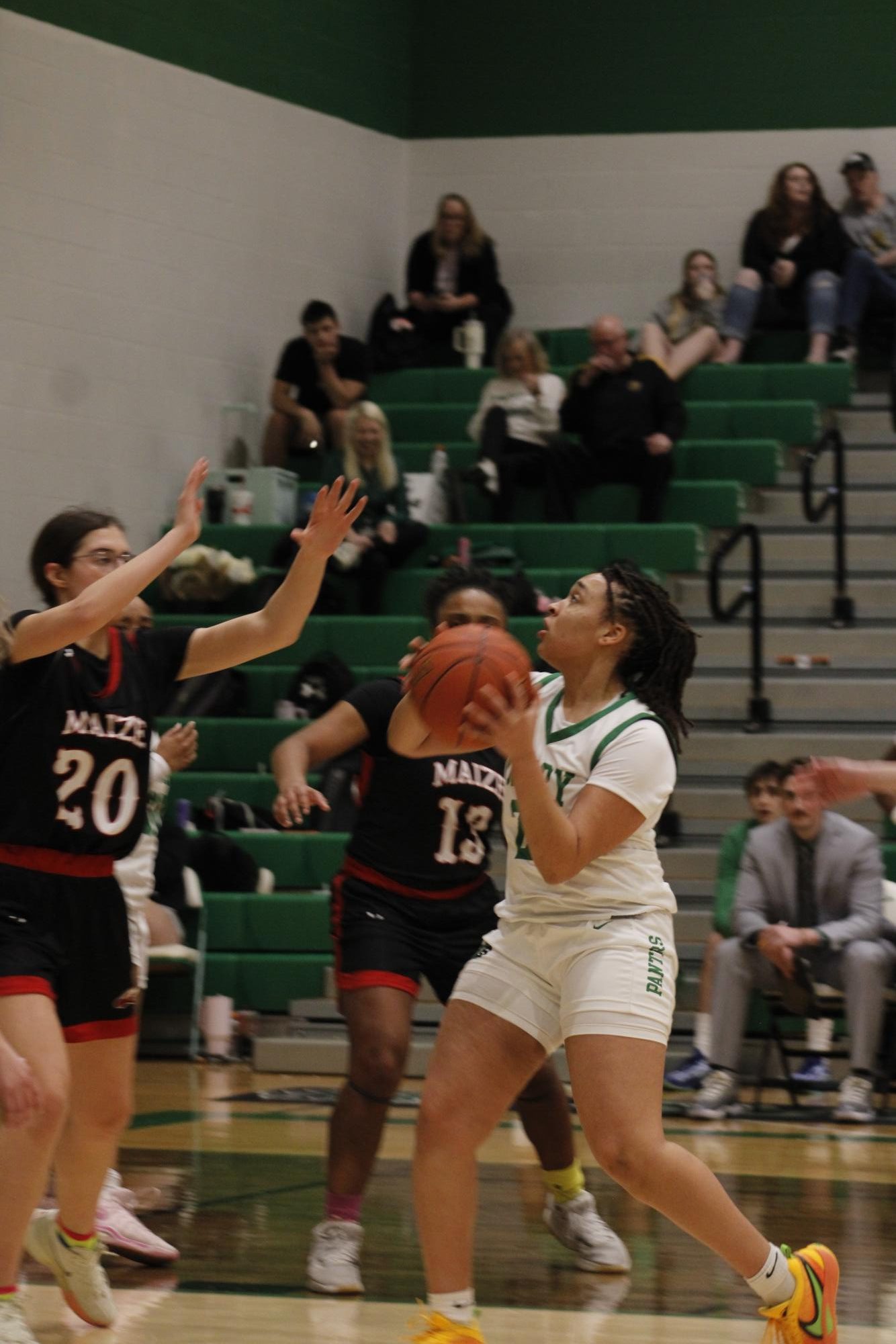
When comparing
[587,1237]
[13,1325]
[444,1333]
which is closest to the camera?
[444,1333]

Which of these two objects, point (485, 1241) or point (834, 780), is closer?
point (834, 780)

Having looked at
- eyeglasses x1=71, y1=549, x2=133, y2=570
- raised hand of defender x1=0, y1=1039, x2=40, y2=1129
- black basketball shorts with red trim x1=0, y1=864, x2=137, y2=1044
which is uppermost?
eyeglasses x1=71, y1=549, x2=133, y2=570

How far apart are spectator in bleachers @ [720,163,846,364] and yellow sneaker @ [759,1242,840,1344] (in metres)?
9.44

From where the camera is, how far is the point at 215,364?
12711 millimetres

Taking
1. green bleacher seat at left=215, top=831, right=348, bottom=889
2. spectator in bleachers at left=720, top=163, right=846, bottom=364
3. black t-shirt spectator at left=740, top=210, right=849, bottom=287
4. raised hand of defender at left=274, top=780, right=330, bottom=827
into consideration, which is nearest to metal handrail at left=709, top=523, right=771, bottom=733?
green bleacher seat at left=215, top=831, right=348, bottom=889

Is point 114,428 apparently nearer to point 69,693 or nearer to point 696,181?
point 696,181

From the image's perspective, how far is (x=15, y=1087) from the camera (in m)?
3.48

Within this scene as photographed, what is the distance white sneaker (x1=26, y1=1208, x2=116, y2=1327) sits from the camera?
13.1 ft

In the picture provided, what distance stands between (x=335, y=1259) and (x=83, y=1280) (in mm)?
658

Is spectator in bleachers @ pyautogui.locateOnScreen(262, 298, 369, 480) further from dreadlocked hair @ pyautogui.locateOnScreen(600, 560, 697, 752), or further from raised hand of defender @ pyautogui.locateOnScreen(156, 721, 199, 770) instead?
dreadlocked hair @ pyautogui.locateOnScreen(600, 560, 697, 752)

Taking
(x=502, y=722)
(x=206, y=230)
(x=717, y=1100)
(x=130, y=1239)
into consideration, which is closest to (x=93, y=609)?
(x=502, y=722)

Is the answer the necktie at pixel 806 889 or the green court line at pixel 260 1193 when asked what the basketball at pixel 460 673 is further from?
the necktie at pixel 806 889

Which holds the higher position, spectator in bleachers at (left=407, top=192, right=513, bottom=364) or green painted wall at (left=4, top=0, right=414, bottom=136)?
green painted wall at (left=4, top=0, right=414, bottom=136)

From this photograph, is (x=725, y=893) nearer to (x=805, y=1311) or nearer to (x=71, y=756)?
(x=805, y=1311)
